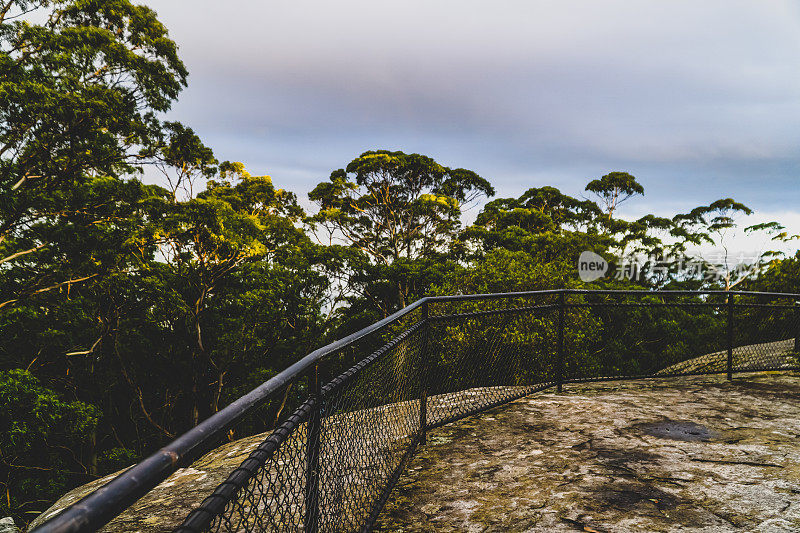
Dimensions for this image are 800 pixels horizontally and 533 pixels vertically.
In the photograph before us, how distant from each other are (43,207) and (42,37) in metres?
4.62

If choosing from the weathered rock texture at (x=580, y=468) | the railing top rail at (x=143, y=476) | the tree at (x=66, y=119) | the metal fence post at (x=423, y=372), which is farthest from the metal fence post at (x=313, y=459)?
the tree at (x=66, y=119)

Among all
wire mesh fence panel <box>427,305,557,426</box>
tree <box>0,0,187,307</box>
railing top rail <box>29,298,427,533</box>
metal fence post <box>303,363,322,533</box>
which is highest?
tree <box>0,0,187,307</box>

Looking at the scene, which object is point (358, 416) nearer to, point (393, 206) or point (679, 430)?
point (679, 430)

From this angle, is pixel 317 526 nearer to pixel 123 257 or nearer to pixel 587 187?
pixel 123 257

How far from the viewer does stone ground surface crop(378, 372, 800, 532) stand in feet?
8.75

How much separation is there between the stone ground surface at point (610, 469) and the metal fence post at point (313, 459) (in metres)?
1.10

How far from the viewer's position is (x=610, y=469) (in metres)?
3.31

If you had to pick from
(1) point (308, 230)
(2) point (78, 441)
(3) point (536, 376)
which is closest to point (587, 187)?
(1) point (308, 230)

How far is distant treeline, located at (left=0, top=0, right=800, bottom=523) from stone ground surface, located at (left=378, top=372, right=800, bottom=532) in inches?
301

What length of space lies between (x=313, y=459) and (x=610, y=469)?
104 inches

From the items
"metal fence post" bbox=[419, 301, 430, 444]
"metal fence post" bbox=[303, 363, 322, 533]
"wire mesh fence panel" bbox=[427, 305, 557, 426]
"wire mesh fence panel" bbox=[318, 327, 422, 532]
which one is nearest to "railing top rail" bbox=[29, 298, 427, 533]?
"metal fence post" bbox=[303, 363, 322, 533]

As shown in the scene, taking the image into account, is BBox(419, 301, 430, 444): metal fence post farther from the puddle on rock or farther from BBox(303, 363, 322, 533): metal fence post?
the puddle on rock

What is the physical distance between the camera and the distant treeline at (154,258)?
1217 cm

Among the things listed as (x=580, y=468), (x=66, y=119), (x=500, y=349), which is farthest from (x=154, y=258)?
(x=580, y=468)
